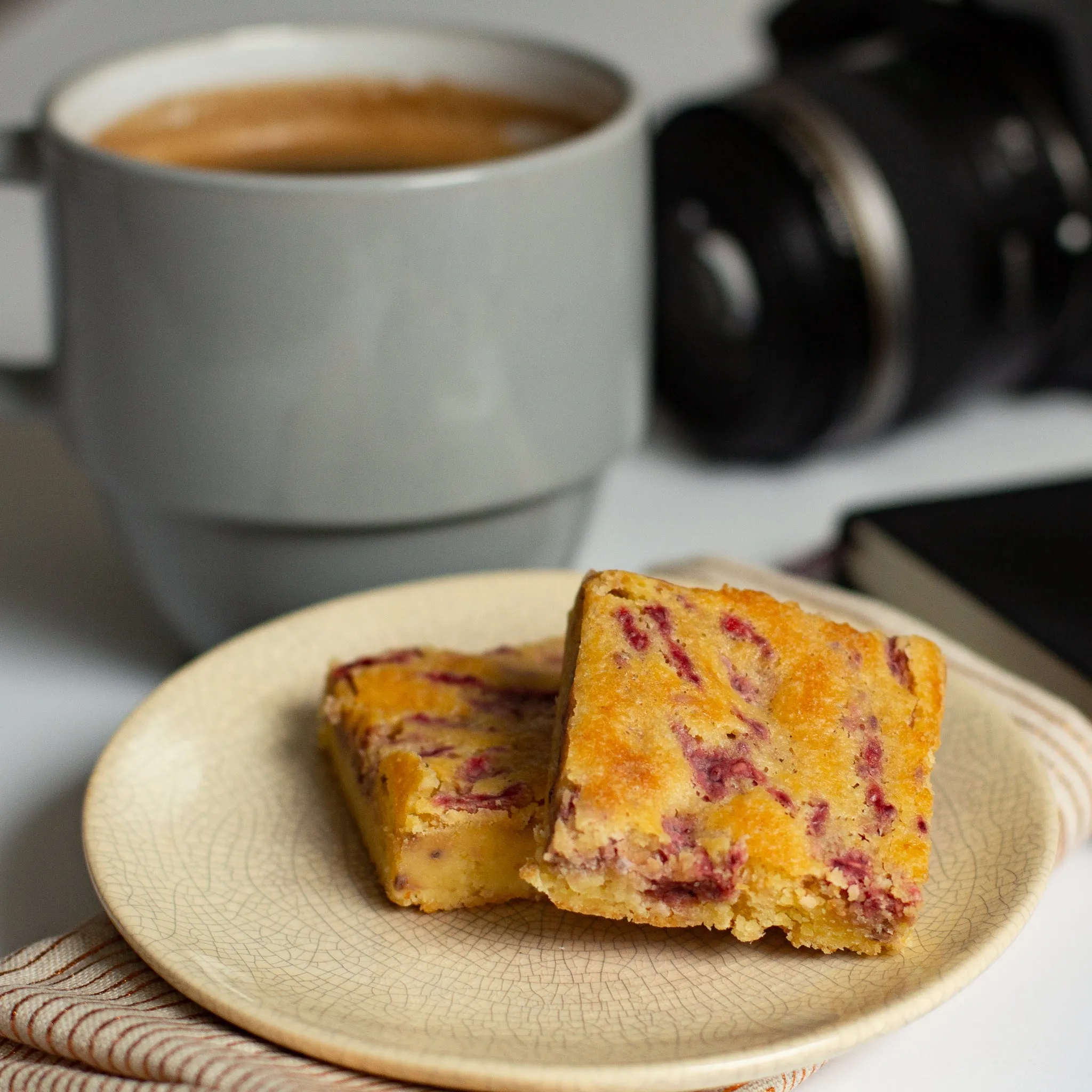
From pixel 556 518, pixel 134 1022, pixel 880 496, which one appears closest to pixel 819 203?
pixel 880 496

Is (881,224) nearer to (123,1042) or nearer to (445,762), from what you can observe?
(445,762)

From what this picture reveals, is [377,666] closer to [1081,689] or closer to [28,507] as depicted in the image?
[1081,689]

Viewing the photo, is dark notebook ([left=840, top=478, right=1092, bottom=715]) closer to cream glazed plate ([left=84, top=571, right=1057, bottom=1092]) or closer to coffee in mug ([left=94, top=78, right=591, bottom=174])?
cream glazed plate ([left=84, top=571, right=1057, bottom=1092])

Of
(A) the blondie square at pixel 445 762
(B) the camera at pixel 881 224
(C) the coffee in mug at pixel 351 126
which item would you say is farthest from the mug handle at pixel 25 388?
(B) the camera at pixel 881 224

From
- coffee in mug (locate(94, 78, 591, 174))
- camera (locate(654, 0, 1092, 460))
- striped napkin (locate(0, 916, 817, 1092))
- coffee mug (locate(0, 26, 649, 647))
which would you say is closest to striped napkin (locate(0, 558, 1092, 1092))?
striped napkin (locate(0, 916, 817, 1092))

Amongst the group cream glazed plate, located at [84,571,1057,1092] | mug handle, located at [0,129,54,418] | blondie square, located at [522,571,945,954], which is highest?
mug handle, located at [0,129,54,418]

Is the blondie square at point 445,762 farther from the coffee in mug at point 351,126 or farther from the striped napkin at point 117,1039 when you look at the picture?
the coffee in mug at point 351,126
